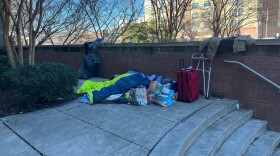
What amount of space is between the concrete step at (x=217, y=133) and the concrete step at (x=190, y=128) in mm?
76

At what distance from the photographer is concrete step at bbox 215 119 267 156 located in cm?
356

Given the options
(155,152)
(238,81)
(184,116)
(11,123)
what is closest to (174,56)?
(238,81)

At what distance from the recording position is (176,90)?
5.25m

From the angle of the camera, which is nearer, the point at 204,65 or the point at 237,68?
the point at 237,68

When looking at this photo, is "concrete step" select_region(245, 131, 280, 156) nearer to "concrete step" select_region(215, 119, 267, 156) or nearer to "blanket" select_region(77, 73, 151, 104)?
"concrete step" select_region(215, 119, 267, 156)

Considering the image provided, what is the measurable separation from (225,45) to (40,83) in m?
3.68

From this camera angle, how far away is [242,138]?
12.9 feet

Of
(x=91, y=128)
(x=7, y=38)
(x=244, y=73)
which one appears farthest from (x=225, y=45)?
(x=7, y=38)

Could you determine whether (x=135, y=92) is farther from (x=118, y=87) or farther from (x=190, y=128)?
(x=190, y=128)

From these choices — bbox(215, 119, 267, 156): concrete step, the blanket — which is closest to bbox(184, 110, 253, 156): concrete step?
bbox(215, 119, 267, 156): concrete step

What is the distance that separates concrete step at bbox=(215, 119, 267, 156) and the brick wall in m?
0.31

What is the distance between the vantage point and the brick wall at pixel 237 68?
445 cm

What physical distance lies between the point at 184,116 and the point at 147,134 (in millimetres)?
921

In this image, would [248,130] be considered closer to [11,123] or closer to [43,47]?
[11,123]
